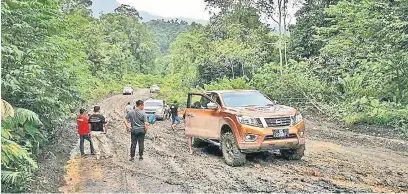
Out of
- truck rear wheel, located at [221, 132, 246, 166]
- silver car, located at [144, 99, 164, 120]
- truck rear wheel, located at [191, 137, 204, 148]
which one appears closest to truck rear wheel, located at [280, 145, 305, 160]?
truck rear wheel, located at [221, 132, 246, 166]

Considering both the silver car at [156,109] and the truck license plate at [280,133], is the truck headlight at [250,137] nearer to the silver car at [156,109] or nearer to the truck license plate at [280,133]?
the truck license plate at [280,133]

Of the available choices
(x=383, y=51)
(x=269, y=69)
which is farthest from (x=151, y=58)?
(x=383, y=51)

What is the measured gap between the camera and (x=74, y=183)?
991 cm

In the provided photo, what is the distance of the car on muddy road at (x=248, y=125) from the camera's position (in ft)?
35.8

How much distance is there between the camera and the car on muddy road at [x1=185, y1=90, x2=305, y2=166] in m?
10.9

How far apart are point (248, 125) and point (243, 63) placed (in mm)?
29616

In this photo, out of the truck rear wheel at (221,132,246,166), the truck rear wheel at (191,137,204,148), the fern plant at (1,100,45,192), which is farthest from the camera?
the truck rear wheel at (191,137,204,148)

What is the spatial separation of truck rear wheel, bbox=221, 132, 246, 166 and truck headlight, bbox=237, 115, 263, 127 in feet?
1.74

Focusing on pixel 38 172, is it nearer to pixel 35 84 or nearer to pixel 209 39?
pixel 35 84

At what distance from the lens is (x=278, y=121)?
436 inches

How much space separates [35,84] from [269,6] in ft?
109

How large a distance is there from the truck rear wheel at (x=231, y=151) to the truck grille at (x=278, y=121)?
975 mm

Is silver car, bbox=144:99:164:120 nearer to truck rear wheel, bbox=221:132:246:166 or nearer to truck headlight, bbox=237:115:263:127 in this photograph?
truck rear wheel, bbox=221:132:246:166

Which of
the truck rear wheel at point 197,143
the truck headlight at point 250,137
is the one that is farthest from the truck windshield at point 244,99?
the truck rear wheel at point 197,143
